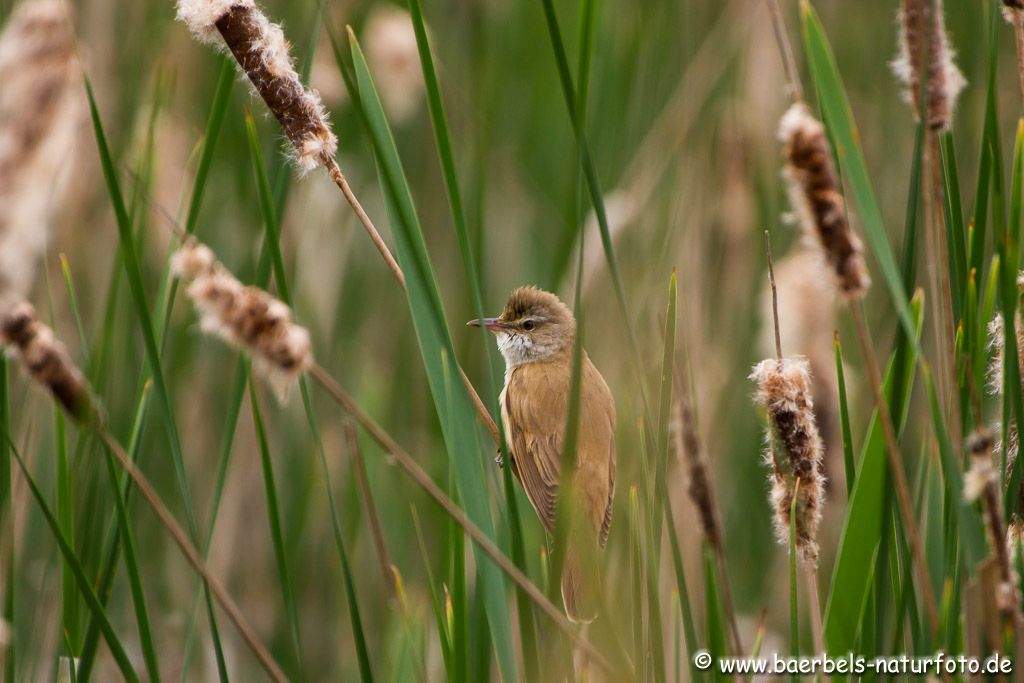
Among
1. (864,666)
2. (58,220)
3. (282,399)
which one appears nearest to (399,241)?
(282,399)

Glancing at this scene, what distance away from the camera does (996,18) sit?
1612 mm

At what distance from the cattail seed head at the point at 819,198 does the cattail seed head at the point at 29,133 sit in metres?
0.73

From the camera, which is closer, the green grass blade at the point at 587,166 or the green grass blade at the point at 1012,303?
the green grass blade at the point at 587,166

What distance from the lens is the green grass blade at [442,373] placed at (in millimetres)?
1503

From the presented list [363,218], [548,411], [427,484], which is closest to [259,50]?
[363,218]

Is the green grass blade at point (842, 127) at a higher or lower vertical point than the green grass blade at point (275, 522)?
higher

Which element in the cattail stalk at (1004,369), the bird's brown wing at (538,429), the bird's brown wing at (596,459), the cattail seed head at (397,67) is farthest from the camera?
the cattail seed head at (397,67)

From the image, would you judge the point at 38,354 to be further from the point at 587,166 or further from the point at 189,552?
the point at 587,166

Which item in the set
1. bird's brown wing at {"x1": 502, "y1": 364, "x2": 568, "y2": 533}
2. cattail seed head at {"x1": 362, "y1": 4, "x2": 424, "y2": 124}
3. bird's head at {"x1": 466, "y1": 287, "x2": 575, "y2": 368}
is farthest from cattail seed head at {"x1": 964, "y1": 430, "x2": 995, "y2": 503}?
cattail seed head at {"x1": 362, "y1": 4, "x2": 424, "y2": 124}

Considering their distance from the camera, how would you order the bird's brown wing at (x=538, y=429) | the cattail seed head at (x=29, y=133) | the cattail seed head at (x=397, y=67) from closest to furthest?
the cattail seed head at (x=29, y=133) < the bird's brown wing at (x=538, y=429) < the cattail seed head at (x=397, y=67)

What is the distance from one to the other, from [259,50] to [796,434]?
96 cm

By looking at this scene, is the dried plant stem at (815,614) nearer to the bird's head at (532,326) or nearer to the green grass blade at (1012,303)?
the green grass blade at (1012,303)

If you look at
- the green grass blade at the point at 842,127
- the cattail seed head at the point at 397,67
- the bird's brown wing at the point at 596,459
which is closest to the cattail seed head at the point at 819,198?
the green grass blade at the point at 842,127

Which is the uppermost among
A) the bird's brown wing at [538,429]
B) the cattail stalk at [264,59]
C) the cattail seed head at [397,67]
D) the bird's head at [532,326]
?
the cattail seed head at [397,67]
